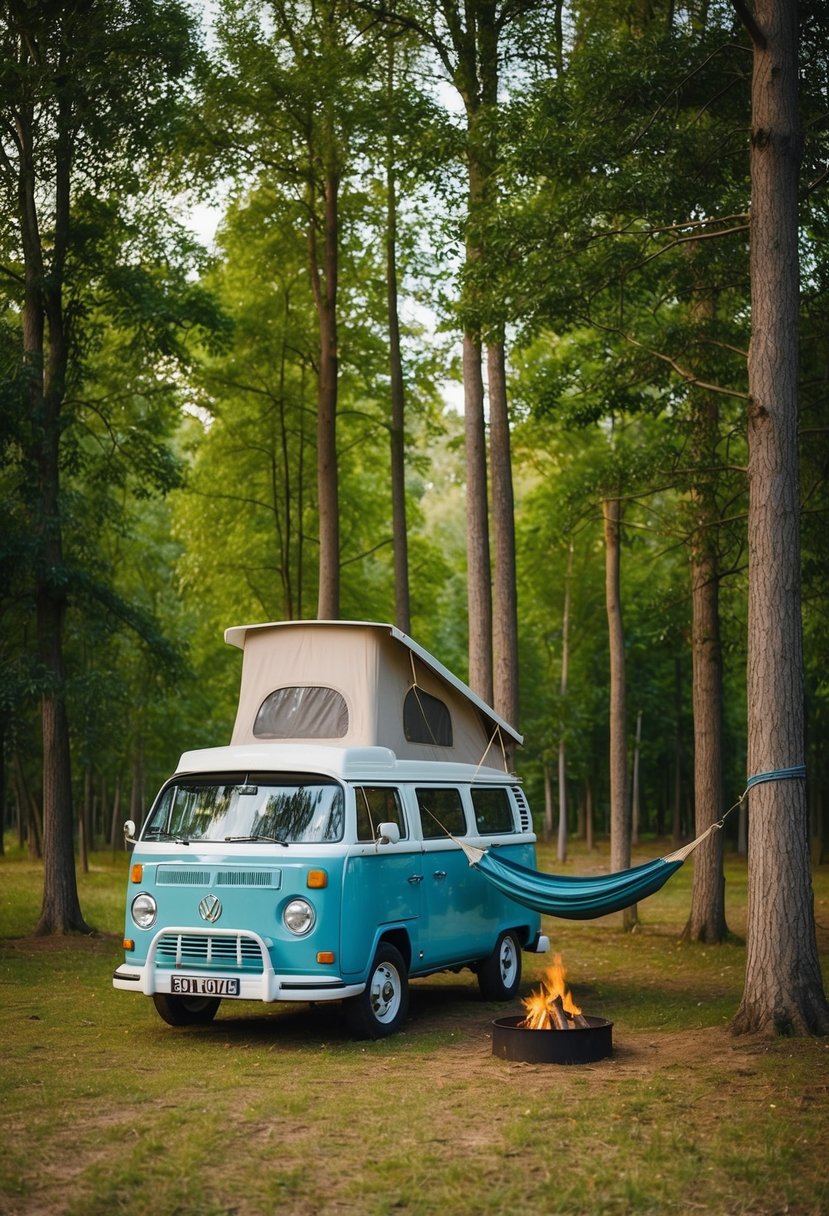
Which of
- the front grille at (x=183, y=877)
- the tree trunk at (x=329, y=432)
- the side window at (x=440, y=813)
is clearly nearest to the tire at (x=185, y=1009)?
the front grille at (x=183, y=877)

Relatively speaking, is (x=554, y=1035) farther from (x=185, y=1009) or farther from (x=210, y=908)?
(x=185, y=1009)

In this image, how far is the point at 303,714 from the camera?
12.8m

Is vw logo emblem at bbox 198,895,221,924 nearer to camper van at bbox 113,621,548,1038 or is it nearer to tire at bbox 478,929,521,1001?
camper van at bbox 113,621,548,1038

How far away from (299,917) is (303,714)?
113 inches

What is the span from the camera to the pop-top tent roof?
12508 mm

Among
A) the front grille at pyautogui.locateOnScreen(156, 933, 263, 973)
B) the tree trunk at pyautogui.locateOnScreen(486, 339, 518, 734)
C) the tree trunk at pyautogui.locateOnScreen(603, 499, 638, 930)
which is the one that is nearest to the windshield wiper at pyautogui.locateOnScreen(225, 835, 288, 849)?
the front grille at pyautogui.locateOnScreen(156, 933, 263, 973)

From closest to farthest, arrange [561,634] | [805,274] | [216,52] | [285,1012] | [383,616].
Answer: [285,1012] < [805,274] < [216,52] < [383,616] < [561,634]

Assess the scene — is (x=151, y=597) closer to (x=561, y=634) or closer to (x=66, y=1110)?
(x=561, y=634)

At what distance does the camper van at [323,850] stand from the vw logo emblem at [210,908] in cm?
2

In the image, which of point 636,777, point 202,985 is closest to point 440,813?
point 202,985

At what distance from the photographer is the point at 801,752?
10977mm

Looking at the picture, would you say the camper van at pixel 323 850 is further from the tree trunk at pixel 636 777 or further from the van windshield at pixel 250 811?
the tree trunk at pixel 636 777

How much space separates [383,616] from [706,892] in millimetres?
16490

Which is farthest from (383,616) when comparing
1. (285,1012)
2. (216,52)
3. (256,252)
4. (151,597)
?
(285,1012)
